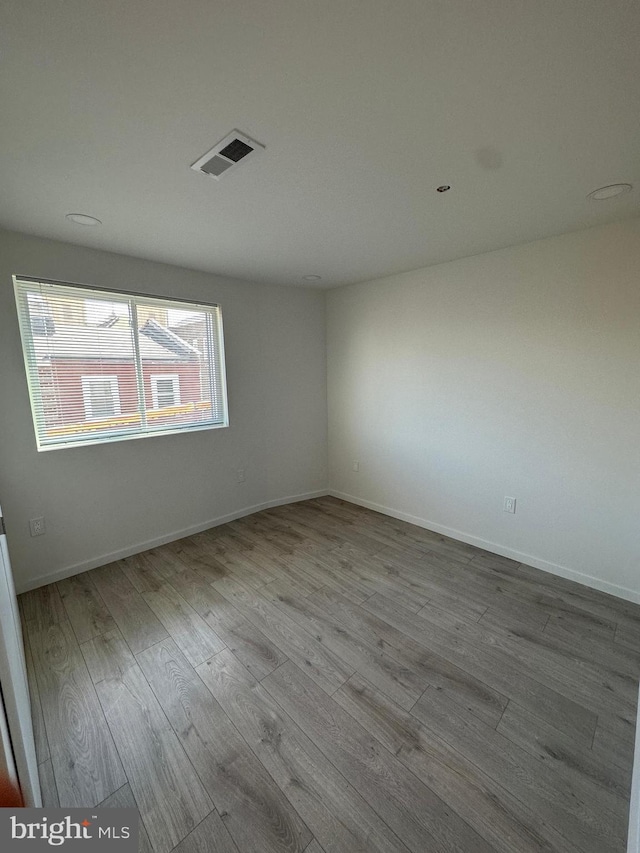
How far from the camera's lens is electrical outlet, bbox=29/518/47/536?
226cm

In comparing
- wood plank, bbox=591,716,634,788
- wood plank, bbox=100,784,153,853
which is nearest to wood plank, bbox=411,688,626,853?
wood plank, bbox=591,716,634,788

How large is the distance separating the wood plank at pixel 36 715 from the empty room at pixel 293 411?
10mm

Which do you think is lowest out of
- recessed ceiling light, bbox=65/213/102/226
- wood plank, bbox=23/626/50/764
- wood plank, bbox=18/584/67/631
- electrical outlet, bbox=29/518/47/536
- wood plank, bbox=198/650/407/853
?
wood plank, bbox=198/650/407/853

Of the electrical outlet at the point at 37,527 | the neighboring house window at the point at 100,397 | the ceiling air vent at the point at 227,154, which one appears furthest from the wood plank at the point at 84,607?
the ceiling air vent at the point at 227,154

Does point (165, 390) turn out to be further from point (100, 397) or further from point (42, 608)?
point (42, 608)

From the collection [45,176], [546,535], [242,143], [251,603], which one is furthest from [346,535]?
[45,176]

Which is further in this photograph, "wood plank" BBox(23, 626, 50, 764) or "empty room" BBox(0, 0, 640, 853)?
"wood plank" BBox(23, 626, 50, 764)

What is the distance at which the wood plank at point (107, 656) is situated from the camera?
1.66 metres

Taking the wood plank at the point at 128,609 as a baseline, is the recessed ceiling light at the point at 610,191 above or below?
above

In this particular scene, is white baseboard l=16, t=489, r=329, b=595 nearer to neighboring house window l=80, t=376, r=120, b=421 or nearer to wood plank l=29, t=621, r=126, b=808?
wood plank l=29, t=621, r=126, b=808

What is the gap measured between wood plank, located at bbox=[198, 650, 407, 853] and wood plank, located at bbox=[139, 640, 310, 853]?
3 cm

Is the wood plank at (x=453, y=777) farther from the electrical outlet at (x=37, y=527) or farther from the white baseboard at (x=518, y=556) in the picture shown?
the electrical outlet at (x=37, y=527)

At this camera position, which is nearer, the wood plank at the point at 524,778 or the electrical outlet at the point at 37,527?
the wood plank at the point at 524,778

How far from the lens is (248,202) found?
1.72 meters
